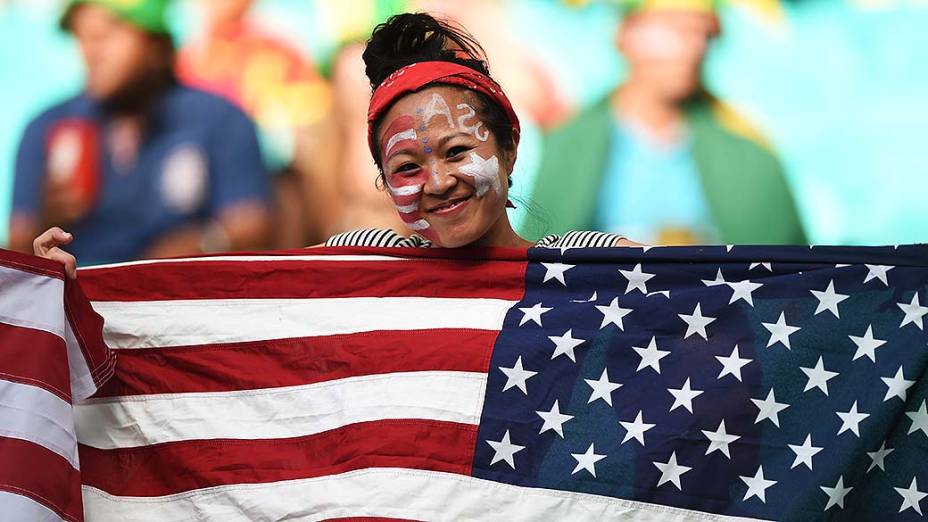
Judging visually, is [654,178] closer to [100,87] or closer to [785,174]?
[785,174]

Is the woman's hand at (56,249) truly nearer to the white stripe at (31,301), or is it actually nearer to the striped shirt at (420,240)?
the white stripe at (31,301)

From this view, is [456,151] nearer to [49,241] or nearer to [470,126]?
[470,126]

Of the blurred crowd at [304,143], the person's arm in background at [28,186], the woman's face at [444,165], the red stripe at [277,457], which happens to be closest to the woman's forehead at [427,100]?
the woman's face at [444,165]

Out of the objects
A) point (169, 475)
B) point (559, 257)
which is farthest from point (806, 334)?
point (169, 475)

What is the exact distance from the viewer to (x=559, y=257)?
1.97 meters

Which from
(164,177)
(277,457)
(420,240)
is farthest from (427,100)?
(164,177)

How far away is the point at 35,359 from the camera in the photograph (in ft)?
5.88

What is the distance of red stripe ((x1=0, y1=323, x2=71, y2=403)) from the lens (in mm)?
1775

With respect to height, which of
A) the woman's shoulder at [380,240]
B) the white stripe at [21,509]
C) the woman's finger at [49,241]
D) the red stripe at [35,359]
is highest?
the woman's shoulder at [380,240]

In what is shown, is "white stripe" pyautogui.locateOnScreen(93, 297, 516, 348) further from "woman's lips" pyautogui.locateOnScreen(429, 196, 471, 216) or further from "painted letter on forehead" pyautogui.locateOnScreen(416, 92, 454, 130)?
"painted letter on forehead" pyautogui.locateOnScreen(416, 92, 454, 130)

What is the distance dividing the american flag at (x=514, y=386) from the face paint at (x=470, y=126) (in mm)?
212

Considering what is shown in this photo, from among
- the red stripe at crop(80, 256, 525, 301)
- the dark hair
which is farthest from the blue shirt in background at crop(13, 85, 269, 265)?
the dark hair

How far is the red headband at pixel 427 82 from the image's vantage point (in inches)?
78.5

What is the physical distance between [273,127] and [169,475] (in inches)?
101
